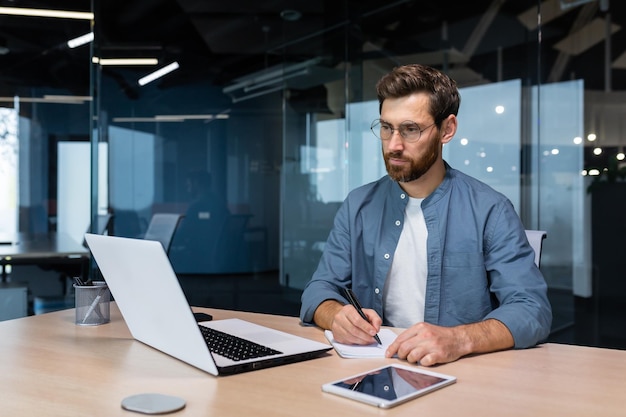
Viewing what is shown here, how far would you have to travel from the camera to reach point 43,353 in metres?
1.42

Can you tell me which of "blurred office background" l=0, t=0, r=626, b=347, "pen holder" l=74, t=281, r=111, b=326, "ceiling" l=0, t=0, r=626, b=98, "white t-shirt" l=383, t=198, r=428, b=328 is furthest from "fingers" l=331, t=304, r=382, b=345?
"ceiling" l=0, t=0, r=626, b=98

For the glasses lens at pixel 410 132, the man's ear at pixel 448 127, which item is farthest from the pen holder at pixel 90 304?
the man's ear at pixel 448 127

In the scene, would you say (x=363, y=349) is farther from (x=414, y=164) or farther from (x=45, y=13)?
(x=45, y=13)

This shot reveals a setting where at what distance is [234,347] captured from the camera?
139cm

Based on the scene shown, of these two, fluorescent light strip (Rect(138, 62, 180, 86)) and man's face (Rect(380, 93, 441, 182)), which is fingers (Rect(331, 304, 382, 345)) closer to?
man's face (Rect(380, 93, 441, 182))

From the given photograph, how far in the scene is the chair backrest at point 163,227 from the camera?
5012mm

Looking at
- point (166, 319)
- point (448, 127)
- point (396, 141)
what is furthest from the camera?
point (448, 127)

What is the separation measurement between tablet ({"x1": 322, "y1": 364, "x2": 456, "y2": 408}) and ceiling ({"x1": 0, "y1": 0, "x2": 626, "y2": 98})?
137 inches

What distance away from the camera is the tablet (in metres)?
1.06

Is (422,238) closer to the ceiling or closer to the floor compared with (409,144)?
closer to the floor

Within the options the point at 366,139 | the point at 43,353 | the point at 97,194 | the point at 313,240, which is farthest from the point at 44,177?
the point at 43,353

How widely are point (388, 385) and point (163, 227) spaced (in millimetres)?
4312

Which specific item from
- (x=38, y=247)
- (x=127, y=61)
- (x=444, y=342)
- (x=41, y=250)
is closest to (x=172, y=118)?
(x=127, y=61)

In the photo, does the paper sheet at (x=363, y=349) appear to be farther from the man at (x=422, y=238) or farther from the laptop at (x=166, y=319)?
the man at (x=422, y=238)
